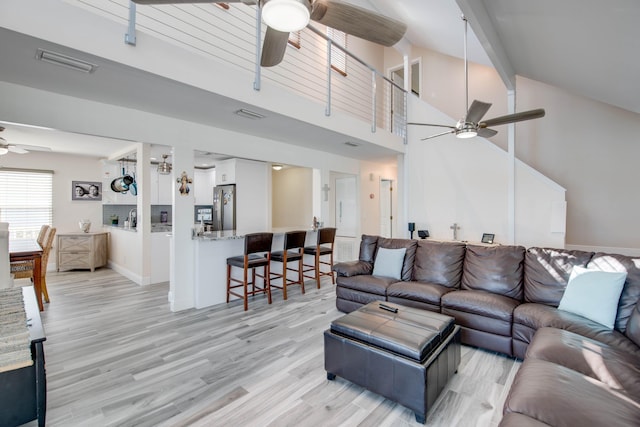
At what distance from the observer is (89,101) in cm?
303

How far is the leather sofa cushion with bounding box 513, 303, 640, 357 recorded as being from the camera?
2063 mm

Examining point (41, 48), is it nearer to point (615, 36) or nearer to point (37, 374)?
point (37, 374)

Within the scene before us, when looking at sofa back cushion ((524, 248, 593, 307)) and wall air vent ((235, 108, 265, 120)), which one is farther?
wall air vent ((235, 108, 265, 120))

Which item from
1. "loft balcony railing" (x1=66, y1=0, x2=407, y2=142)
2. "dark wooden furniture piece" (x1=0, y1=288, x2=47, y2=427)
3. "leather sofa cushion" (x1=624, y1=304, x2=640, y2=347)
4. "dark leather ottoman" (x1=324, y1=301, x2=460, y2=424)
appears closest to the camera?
"dark wooden furniture piece" (x1=0, y1=288, x2=47, y2=427)

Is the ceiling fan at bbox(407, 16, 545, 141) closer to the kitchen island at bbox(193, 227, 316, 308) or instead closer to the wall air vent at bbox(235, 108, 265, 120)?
the wall air vent at bbox(235, 108, 265, 120)

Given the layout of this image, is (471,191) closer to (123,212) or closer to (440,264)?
(440,264)

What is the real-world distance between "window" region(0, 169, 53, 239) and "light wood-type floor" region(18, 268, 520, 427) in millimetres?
3504

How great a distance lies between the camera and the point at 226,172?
581 centimetres

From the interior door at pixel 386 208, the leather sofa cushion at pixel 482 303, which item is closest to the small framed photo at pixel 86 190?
the interior door at pixel 386 208

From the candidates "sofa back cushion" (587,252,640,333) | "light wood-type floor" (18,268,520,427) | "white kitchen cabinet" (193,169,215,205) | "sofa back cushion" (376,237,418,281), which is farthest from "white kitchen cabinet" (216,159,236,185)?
"sofa back cushion" (587,252,640,333)

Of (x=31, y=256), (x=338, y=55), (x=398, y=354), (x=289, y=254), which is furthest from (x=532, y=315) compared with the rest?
(x=338, y=55)

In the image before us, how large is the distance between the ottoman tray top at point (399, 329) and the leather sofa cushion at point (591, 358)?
59 centimetres

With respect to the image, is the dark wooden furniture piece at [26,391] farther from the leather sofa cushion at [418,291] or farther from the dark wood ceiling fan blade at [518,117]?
the dark wood ceiling fan blade at [518,117]

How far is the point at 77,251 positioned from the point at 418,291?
6.66m
